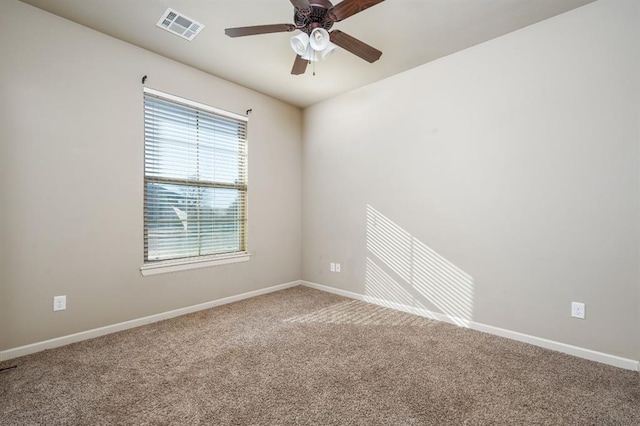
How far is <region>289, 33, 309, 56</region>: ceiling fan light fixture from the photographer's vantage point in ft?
6.61

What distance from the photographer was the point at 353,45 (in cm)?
212

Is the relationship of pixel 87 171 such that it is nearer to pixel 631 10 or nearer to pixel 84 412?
pixel 84 412

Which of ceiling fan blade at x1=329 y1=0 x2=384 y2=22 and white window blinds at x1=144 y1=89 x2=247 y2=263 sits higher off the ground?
ceiling fan blade at x1=329 y1=0 x2=384 y2=22

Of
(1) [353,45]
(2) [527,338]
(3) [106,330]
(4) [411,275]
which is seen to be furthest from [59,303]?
(2) [527,338]

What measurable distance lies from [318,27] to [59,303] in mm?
2872

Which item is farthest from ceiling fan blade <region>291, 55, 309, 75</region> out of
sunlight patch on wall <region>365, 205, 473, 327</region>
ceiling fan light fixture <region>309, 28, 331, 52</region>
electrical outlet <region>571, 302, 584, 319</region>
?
electrical outlet <region>571, 302, 584, 319</region>

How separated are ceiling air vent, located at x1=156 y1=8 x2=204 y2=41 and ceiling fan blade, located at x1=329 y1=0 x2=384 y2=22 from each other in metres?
1.29

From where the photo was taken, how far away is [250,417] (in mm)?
1571

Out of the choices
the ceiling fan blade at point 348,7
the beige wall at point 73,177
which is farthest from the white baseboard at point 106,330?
the ceiling fan blade at point 348,7

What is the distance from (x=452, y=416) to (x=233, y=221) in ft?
9.52

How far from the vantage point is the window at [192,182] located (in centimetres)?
298

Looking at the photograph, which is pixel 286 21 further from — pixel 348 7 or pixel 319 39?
pixel 348 7

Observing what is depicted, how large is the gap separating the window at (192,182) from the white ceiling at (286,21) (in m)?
0.55

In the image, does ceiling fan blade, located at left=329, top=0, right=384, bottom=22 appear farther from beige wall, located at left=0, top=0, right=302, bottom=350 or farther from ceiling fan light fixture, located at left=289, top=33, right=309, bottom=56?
beige wall, located at left=0, top=0, right=302, bottom=350
